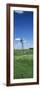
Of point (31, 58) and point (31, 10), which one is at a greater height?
point (31, 10)

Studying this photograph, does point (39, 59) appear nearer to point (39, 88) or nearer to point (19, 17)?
point (39, 88)

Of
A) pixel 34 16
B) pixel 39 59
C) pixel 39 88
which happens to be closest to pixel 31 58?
pixel 39 59

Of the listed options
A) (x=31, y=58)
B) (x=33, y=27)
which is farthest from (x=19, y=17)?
(x=31, y=58)

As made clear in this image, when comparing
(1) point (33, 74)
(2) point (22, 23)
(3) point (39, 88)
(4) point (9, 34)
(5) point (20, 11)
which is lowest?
(3) point (39, 88)

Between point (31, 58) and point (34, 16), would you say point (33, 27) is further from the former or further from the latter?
point (31, 58)

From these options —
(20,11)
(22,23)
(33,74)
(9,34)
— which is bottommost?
(33,74)

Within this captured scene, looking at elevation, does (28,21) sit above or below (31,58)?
above
